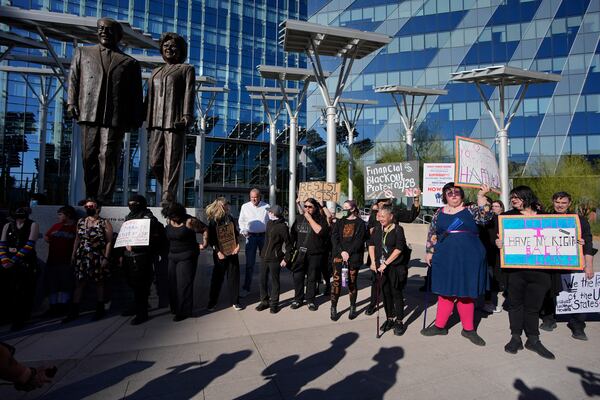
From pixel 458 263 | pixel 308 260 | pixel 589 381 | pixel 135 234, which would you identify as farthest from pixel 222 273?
pixel 589 381

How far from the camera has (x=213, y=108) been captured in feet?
→ 136

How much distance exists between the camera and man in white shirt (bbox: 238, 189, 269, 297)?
6.95m

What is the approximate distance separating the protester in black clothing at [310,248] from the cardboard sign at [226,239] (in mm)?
1035

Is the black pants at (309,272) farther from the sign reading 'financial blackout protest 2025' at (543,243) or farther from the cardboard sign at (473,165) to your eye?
the sign reading 'financial blackout protest 2025' at (543,243)

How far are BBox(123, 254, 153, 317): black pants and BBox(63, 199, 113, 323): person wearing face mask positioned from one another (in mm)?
384

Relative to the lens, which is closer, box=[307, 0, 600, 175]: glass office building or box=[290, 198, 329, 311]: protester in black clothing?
box=[290, 198, 329, 311]: protester in black clothing

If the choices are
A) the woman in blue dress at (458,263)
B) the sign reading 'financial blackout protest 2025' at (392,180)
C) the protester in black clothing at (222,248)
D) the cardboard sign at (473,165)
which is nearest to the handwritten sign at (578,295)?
the woman in blue dress at (458,263)

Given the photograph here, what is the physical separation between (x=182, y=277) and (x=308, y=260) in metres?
1.99

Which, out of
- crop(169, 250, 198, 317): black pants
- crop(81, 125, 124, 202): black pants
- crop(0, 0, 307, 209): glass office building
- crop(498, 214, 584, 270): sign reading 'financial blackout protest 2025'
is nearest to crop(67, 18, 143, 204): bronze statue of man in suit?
crop(81, 125, 124, 202): black pants

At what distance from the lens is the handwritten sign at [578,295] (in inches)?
187

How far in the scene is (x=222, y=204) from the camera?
596 cm

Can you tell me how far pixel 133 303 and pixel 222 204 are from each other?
205 centimetres

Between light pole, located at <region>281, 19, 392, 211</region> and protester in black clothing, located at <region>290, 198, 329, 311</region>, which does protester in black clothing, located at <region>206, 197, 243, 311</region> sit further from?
light pole, located at <region>281, 19, 392, 211</region>

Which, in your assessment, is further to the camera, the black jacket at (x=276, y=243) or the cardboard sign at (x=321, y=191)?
the cardboard sign at (x=321, y=191)
